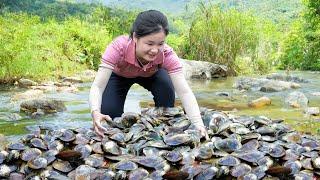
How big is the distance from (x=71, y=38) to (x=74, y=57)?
1.26m

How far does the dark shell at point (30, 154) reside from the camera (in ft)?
9.39

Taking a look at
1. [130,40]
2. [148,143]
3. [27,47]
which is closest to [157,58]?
[130,40]

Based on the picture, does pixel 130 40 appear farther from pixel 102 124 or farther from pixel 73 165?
pixel 73 165

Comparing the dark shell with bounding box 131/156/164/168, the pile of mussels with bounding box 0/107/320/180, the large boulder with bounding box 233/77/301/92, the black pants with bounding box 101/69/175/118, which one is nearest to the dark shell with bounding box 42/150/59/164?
the pile of mussels with bounding box 0/107/320/180

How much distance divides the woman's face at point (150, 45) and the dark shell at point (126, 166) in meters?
1.09

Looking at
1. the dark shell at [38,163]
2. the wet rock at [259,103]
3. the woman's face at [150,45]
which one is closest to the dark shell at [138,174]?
the dark shell at [38,163]

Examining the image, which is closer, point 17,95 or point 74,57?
point 17,95

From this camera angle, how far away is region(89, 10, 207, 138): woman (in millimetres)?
3484

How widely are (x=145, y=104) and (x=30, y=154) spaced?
20.1 feet

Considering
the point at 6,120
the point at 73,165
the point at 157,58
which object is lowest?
the point at 6,120

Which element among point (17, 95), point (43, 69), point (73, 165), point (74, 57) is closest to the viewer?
point (73, 165)

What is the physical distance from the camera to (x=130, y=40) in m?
3.88

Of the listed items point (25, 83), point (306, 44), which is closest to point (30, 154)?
point (25, 83)

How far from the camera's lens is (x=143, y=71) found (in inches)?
165
